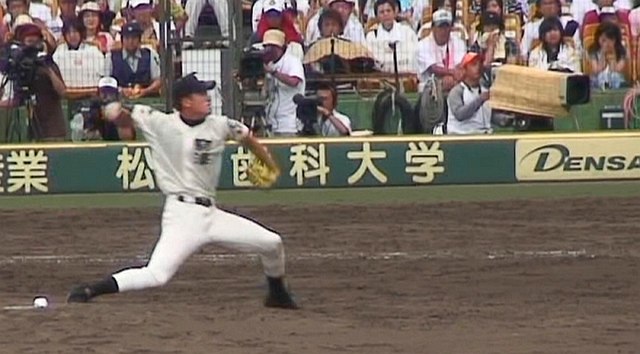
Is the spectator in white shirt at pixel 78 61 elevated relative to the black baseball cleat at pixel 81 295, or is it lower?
elevated

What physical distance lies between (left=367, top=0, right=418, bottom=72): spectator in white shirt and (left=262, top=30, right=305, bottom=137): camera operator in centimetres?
80

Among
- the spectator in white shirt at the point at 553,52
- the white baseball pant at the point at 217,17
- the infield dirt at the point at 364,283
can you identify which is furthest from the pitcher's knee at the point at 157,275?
the spectator in white shirt at the point at 553,52

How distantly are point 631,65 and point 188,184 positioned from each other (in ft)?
27.9

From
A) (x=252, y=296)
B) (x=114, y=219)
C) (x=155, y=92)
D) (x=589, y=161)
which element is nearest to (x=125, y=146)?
(x=155, y=92)

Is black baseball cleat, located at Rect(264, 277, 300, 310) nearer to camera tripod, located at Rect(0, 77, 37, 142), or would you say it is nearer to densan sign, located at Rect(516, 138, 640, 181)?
densan sign, located at Rect(516, 138, 640, 181)

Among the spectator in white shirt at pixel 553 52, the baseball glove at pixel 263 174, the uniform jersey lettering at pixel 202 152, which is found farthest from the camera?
the spectator in white shirt at pixel 553 52

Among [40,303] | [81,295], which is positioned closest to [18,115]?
[40,303]

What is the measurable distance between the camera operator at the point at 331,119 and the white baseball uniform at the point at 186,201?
7376 mm

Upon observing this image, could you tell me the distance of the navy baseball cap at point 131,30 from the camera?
1697cm

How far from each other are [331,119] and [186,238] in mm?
7766

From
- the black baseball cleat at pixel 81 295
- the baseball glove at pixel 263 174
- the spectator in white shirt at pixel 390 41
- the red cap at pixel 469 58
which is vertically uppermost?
the spectator in white shirt at pixel 390 41

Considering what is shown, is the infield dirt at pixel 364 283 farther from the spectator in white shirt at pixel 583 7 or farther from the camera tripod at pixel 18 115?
the spectator in white shirt at pixel 583 7

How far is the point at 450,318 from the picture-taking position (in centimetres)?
930

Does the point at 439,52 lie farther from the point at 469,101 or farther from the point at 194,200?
the point at 194,200
